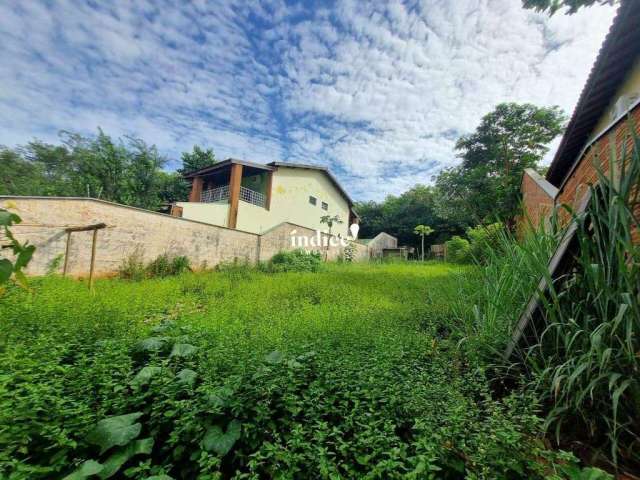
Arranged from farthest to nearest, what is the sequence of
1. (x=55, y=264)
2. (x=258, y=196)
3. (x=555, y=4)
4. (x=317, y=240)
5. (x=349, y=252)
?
(x=349, y=252) → (x=258, y=196) → (x=317, y=240) → (x=55, y=264) → (x=555, y=4)

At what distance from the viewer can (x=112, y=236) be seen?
20.9 ft

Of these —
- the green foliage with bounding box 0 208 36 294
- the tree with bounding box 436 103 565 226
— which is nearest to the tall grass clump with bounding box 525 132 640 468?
the green foliage with bounding box 0 208 36 294

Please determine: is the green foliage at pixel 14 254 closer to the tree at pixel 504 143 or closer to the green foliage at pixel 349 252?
the green foliage at pixel 349 252

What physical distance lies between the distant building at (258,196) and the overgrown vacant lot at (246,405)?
9877 mm

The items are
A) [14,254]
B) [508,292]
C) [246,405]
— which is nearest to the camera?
[14,254]

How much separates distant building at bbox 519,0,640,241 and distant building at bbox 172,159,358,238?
11.3 m

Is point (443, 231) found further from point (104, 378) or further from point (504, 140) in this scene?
point (104, 378)

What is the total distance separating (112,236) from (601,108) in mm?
11627

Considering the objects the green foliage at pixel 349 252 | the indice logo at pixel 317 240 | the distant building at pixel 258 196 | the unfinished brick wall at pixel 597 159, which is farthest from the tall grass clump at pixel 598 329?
the green foliage at pixel 349 252

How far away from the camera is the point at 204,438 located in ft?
4.26

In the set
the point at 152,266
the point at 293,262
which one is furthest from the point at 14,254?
the point at 293,262

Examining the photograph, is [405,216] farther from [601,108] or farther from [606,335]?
[606,335]

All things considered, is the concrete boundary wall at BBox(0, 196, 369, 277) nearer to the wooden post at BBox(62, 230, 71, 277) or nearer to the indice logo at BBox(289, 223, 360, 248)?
the wooden post at BBox(62, 230, 71, 277)

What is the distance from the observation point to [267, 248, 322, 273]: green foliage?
30.8ft
